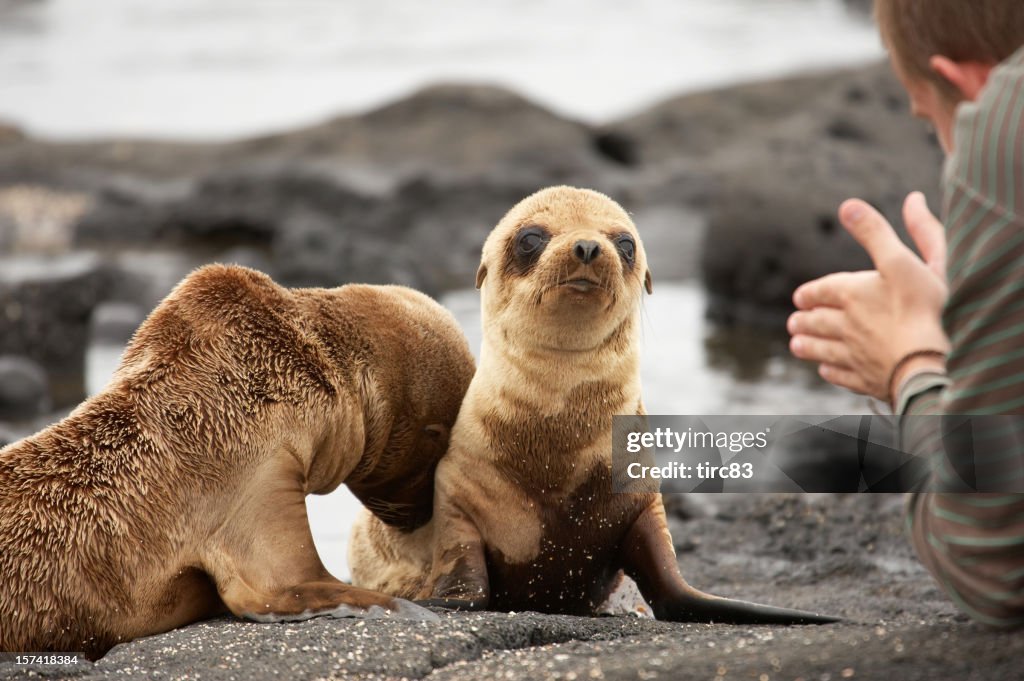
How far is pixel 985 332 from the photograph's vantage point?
8.52 feet

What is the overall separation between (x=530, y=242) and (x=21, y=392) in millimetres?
7234

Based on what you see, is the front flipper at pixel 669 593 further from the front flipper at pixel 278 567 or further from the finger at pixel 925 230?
the finger at pixel 925 230

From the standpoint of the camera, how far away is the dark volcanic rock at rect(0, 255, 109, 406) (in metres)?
12.4

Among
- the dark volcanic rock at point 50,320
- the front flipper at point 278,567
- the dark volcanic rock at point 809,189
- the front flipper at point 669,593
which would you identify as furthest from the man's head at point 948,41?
the dark volcanic rock at point 50,320

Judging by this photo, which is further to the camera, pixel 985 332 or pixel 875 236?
pixel 875 236

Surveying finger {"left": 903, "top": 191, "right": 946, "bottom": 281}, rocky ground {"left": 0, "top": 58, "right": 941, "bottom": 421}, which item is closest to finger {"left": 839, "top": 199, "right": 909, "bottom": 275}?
finger {"left": 903, "top": 191, "right": 946, "bottom": 281}

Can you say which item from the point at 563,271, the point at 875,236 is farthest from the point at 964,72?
the point at 563,271

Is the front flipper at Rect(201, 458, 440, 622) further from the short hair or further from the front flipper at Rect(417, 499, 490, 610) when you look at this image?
the short hair

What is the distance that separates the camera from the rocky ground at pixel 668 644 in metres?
2.84

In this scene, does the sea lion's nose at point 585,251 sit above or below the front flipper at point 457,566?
above

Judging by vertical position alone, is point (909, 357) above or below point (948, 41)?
below

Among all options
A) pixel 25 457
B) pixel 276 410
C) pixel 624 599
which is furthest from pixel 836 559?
pixel 25 457

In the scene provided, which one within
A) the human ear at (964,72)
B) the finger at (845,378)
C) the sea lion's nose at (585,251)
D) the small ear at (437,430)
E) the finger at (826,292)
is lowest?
the small ear at (437,430)

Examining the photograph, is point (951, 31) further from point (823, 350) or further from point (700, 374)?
point (700, 374)
